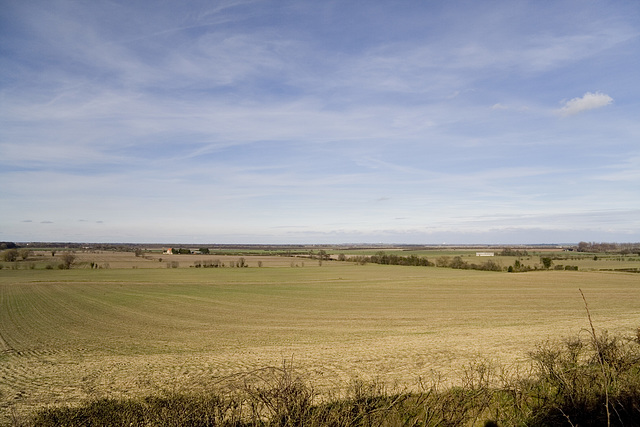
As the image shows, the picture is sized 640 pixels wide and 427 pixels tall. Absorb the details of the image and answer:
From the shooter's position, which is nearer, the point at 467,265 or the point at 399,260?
the point at 467,265

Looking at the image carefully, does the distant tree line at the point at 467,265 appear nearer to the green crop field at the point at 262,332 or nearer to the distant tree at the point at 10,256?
the green crop field at the point at 262,332

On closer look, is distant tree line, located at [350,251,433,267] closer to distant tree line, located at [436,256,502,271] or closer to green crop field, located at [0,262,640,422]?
distant tree line, located at [436,256,502,271]

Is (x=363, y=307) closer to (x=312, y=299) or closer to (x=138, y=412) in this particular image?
(x=312, y=299)

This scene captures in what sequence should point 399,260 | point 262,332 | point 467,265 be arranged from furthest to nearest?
point 399,260 → point 467,265 → point 262,332

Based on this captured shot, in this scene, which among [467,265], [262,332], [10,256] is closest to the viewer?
[262,332]

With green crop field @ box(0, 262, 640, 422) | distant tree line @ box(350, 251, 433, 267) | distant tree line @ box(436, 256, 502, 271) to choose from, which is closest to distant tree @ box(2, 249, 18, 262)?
green crop field @ box(0, 262, 640, 422)

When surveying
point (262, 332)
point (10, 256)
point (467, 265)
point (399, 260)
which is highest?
point (10, 256)

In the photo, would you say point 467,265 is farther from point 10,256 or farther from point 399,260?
point 10,256

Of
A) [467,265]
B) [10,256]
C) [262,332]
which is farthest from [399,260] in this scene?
[10,256]

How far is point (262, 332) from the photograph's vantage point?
30828 millimetres

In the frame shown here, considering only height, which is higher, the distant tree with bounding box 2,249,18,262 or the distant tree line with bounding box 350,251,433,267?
the distant tree with bounding box 2,249,18,262

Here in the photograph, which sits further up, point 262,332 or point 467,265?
point 262,332

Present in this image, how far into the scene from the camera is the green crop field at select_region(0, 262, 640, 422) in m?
17.1

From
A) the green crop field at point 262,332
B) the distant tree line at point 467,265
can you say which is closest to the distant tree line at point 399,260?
→ the distant tree line at point 467,265
